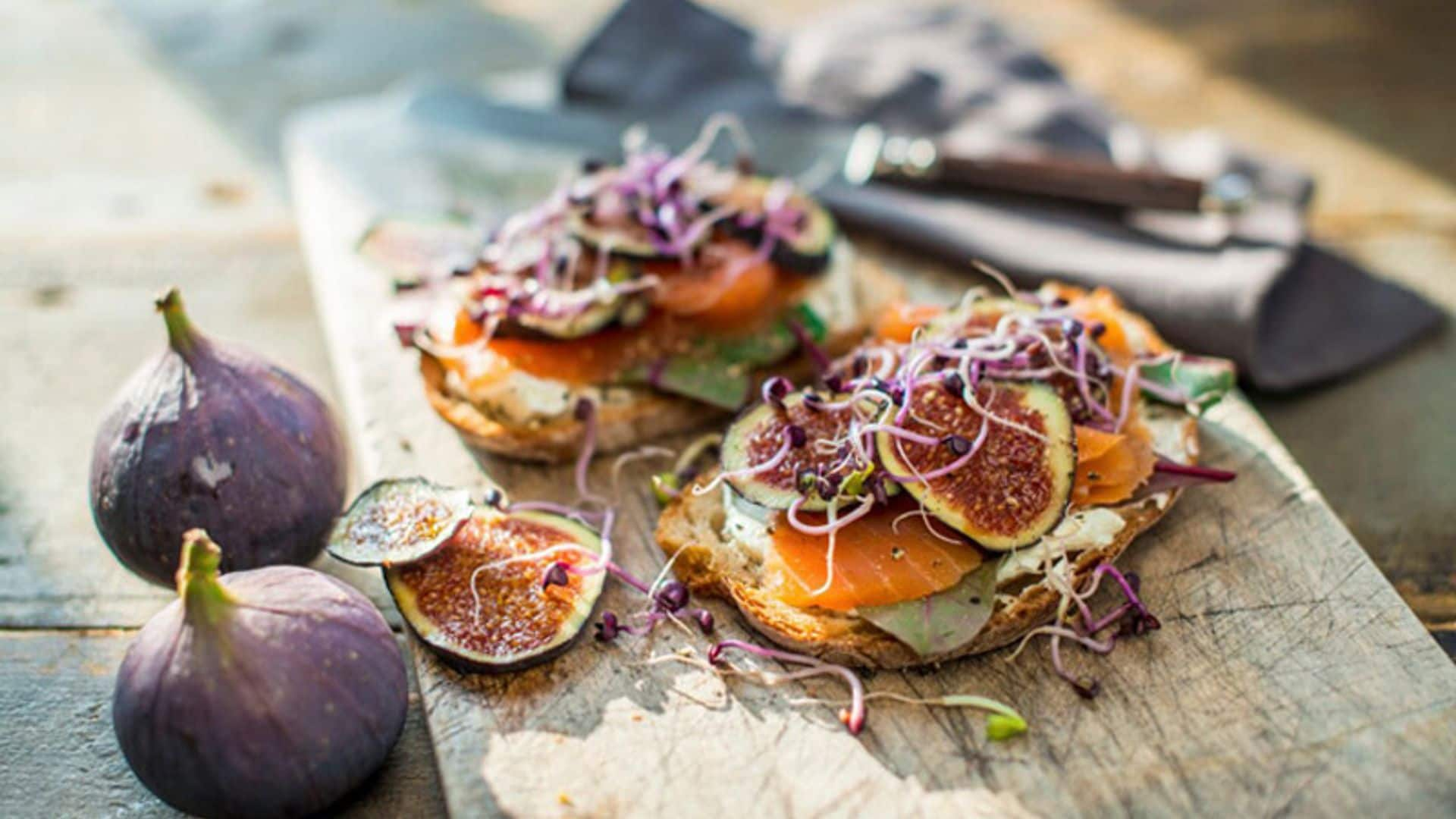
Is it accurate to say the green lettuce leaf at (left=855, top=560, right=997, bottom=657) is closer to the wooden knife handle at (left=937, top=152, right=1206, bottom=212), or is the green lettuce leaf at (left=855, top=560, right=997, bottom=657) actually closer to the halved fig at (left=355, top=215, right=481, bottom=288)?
the halved fig at (left=355, top=215, right=481, bottom=288)

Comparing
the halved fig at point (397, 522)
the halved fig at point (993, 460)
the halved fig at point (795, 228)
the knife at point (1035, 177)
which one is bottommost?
the halved fig at point (397, 522)

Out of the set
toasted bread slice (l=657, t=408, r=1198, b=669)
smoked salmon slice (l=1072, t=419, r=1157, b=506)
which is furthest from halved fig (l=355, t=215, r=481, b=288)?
smoked salmon slice (l=1072, t=419, r=1157, b=506)

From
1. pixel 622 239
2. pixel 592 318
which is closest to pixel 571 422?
pixel 592 318

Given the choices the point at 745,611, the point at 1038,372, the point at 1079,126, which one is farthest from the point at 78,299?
the point at 1079,126

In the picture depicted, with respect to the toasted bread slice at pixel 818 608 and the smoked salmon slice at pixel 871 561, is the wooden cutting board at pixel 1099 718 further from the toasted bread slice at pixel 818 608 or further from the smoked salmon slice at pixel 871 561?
the smoked salmon slice at pixel 871 561

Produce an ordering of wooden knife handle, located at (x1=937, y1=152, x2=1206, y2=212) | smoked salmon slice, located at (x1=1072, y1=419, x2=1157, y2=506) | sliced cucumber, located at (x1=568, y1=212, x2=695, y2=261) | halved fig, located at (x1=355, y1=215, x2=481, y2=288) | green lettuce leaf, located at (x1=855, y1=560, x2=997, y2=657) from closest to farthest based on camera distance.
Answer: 1. green lettuce leaf, located at (x1=855, y1=560, x2=997, y2=657)
2. smoked salmon slice, located at (x1=1072, y1=419, x2=1157, y2=506)
3. sliced cucumber, located at (x1=568, y1=212, x2=695, y2=261)
4. halved fig, located at (x1=355, y1=215, x2=481, y2=288)
5. wooden knife handle, located at (x1=937, y1=152, x2=1206, y2=212)

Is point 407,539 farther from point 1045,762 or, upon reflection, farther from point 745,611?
point 1045,762

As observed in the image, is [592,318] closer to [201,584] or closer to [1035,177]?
[201,584]

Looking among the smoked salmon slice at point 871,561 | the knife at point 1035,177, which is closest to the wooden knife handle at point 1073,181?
the knife at point 1035,177
